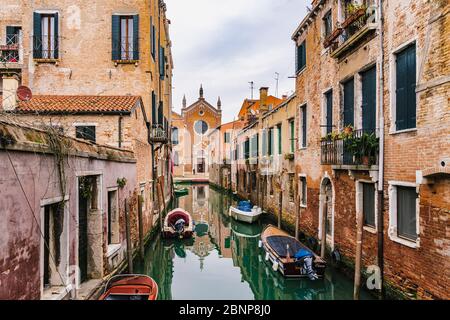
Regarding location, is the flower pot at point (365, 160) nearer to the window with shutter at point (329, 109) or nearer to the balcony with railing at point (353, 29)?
the window with shutter at point (329, 109)

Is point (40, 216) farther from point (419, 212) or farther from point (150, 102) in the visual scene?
point (150, 102)

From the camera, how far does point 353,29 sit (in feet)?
28.5

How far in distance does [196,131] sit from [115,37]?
33.5 m

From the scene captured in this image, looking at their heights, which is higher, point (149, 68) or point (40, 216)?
point (149, 68)

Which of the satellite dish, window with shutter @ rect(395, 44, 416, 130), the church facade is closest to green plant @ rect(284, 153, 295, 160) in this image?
window with shutter @ rect(395, 44, 416, 130)

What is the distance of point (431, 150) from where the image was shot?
18.4 ft

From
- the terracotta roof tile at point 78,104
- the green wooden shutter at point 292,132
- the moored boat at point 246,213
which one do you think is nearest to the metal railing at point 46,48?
the terracotta roof tile at point 78,104

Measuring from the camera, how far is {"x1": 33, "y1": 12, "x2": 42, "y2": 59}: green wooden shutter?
13031 mm

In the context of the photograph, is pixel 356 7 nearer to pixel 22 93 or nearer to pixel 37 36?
pixel 22 93

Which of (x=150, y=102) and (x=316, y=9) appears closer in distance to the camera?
(x=316, y=9)

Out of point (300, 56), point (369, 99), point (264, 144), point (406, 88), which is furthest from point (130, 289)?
point (264, 144)

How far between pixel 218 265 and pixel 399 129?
7.07 metres

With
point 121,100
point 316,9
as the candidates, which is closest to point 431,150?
point 316,9

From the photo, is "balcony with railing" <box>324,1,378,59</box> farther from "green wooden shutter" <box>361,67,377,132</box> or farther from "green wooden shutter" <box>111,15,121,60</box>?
"green wooden shutter" <box>111,15,121,60</box>
